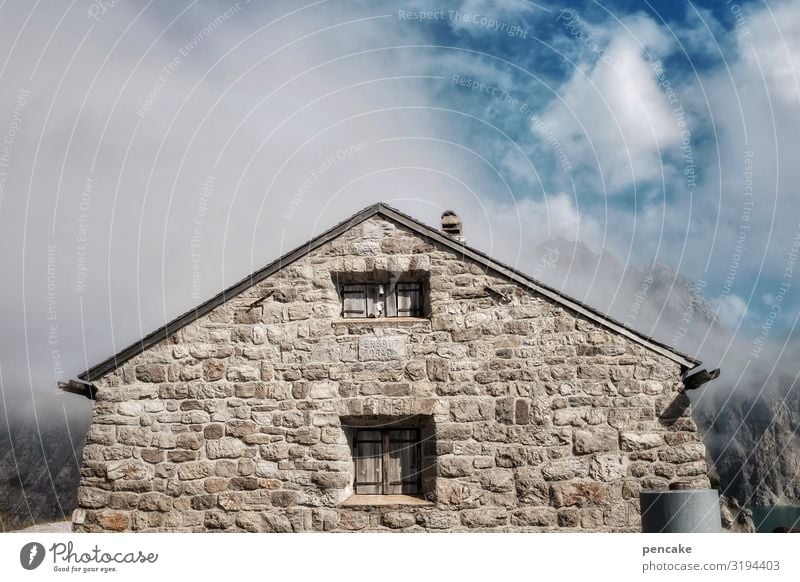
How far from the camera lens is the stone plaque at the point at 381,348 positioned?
926cm

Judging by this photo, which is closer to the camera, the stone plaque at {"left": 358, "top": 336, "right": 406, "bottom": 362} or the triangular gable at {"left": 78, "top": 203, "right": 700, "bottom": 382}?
the triangular gable at {"left": 78, "top": 203, "right": 700, "bottom": 382}

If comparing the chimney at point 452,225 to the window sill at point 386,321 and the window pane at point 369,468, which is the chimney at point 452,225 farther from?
the window pane at point 369,468

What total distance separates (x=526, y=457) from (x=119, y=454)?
19.1 ft

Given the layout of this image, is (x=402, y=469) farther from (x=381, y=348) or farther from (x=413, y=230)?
(x=413, y=230)

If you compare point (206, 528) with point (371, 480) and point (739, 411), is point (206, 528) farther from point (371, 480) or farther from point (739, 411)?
point (739, 411)

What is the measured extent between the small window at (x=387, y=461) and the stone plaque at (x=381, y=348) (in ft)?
3.59

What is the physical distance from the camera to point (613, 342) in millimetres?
9031

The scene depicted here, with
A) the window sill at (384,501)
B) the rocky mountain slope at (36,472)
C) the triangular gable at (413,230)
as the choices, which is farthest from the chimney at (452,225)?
the rocky mountain slope at (36,472)

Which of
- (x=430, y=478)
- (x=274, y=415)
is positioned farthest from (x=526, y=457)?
(x=274, y=415)

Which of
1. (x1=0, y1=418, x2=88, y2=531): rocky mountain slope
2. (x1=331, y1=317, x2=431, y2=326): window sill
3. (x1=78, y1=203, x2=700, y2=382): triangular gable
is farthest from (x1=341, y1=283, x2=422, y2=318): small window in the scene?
(x1=0, y1=418, x2=88, y2=531): rocky mountain slope

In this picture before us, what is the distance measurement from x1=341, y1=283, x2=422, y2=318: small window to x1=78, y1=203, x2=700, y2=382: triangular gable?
868mm

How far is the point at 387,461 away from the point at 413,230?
354 centimetres

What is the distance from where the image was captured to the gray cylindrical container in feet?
19.9

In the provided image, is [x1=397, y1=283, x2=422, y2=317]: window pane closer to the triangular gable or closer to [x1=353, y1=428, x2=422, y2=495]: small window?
the triangular gable
